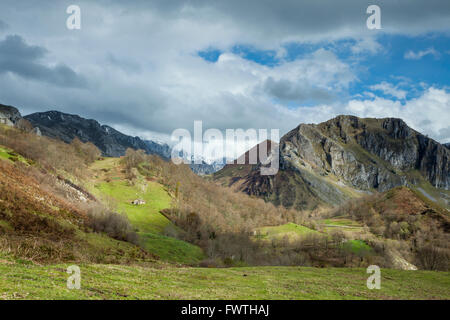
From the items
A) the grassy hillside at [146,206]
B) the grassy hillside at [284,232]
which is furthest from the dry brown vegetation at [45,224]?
the grassy hillside at [284,232]

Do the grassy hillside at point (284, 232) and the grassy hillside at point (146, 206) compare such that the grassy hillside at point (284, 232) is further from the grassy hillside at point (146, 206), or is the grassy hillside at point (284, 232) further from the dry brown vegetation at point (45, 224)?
the dry brown vegetation at point (45, 224)

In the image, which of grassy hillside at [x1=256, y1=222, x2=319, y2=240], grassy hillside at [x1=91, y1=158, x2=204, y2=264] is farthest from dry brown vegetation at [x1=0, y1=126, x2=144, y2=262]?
grassy hillside at [x1=256, y1=222, x2=319, y2=240]

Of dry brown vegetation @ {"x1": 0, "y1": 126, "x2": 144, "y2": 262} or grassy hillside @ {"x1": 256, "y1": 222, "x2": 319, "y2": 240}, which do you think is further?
grassy hillside @ {"x1": 256, "y1": 222, "x2": 319, "y2": 240}

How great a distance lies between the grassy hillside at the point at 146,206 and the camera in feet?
247

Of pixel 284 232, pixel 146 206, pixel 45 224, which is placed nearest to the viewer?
pixel 45 224

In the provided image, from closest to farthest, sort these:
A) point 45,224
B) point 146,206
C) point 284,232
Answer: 1. point 45,224
2. point 146,206
3. point 284,232

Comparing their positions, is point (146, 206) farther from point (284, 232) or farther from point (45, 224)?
point (284, 232)

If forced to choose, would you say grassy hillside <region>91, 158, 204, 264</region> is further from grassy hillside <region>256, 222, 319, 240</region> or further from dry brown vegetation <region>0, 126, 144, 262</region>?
grassy hillside <region>256, 222, 319, 240</region>

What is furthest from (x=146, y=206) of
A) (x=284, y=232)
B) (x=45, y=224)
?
(x=284, y=232)

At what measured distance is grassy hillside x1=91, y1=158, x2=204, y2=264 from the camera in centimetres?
7531

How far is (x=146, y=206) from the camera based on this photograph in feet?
433
